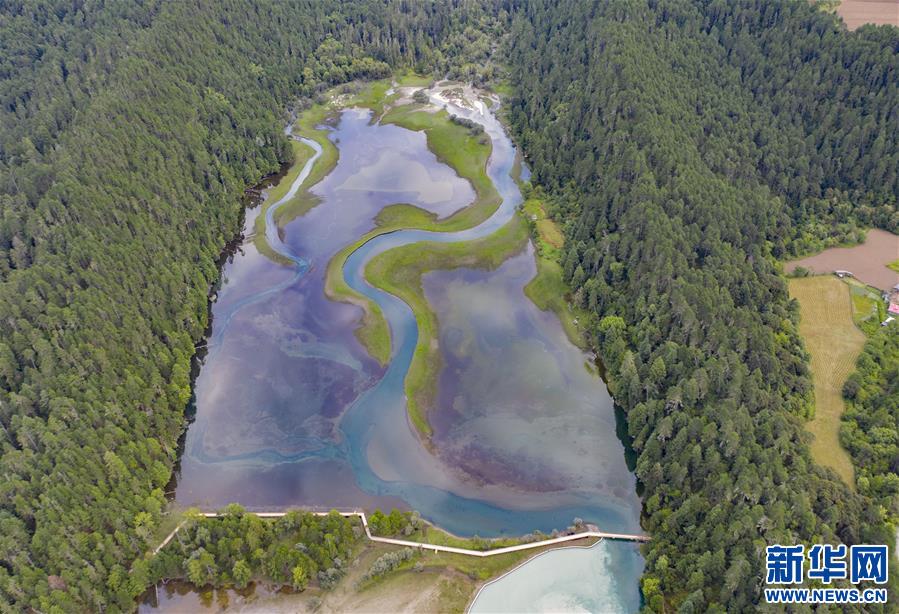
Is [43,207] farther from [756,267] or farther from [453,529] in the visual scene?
[756,267]

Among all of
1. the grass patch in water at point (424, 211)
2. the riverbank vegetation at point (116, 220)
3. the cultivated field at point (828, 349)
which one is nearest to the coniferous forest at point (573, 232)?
the riverbank vegetation at point (116, 220)

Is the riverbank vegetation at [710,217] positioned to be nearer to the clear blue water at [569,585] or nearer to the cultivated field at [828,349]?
the cultivated field at [828,349]

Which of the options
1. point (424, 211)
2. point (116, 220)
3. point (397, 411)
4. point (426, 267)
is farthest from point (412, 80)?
point (397, 411)

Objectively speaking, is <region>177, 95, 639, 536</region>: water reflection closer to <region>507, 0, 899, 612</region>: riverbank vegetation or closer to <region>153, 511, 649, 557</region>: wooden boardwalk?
<region>153, 511, 649, 557</region>: wooden boardwalk

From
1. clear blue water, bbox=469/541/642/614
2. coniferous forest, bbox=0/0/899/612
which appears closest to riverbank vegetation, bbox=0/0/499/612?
coniferous forest, bbox=0/0/899/612

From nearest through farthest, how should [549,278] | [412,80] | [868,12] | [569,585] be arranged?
1. [569,585]
2. [549,278]
3. [868,12]
4. [412,80]

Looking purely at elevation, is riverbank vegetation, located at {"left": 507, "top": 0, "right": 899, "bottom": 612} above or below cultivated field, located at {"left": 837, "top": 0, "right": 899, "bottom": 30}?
below

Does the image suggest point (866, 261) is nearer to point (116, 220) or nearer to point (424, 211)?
point (424, 211)
